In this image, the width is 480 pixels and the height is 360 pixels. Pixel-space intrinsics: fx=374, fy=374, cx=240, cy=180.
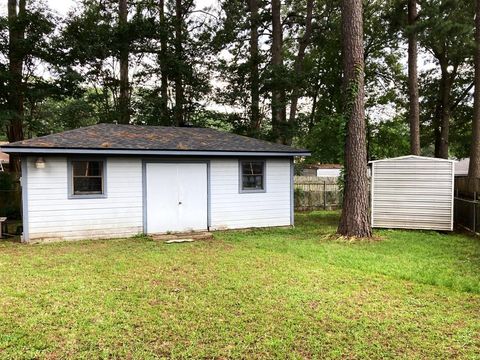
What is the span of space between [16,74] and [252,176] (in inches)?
407

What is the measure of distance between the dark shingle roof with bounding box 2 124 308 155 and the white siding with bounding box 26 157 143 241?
380 mm

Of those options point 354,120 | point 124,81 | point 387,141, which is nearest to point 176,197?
point 354,120

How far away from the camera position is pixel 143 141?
9906 mm

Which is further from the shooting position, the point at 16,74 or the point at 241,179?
the point at 16,74

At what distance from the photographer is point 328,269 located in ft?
20.2

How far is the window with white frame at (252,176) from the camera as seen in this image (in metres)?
10.8

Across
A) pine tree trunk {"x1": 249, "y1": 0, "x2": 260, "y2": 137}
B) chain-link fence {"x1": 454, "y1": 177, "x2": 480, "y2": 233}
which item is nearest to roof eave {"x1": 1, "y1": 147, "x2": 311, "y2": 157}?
chain-link fence {"x1": 454, "y1": 177, "x2": 480, "y2": 233}

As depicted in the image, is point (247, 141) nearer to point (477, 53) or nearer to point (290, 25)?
point (477, 53)

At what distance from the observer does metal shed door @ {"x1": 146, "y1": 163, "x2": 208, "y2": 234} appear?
381 inches

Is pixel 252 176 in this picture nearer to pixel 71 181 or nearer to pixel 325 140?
pixel 71 181

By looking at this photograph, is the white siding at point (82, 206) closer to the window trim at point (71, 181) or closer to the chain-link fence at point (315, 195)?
the window trim at point (71, 181)

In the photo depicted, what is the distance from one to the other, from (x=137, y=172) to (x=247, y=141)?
3620 mm

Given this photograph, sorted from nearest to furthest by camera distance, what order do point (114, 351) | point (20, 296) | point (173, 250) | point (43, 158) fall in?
1. point (114, 351)
2. point (20, 296)
3. point (173, 250)
4. point (43, 158)

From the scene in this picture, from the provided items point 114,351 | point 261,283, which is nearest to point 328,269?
point 261,283
